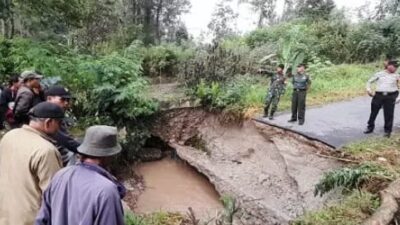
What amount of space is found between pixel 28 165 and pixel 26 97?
2.12 m

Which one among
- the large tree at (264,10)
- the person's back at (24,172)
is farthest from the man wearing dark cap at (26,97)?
the large tree at (264,10)

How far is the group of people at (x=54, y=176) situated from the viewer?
216 centimetres

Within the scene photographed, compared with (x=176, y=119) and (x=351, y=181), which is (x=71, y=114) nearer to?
(x=176, y=119)

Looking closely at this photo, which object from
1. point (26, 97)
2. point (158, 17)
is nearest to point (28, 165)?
point (26, 97)

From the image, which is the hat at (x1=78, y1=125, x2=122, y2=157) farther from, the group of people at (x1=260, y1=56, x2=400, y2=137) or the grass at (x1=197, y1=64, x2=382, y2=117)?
the grass at (x1=197, y1=64, x2=382, y2=117)

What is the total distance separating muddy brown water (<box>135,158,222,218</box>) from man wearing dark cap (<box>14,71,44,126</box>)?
3.17 meters

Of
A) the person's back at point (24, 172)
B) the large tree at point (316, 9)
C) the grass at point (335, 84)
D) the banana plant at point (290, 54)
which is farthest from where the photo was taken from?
the large tree at point (316, 9)

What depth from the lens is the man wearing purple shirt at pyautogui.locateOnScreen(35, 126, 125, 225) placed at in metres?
2.14

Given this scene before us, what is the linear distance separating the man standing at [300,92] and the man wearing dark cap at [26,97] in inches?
214

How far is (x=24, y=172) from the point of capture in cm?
271

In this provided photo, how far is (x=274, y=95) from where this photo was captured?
9.38 m

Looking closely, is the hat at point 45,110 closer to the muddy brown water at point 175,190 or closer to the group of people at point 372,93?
the muddy brown water at point 175,190

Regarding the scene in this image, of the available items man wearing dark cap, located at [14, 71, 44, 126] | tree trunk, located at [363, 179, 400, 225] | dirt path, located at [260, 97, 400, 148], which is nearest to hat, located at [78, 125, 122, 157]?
man wearing dark cap, located at [14, 71, 44, 126]

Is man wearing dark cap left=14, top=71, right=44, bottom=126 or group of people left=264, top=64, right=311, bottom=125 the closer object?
man wearing dark cap left=14, top=71, right=44, bottom=126
